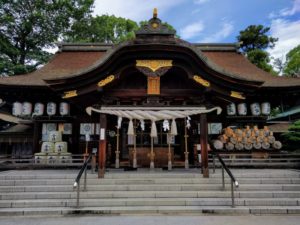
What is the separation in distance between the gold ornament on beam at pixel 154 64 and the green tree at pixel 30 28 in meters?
14.3

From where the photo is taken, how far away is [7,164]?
9852mm

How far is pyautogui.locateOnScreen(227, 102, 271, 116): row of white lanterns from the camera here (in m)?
10.4

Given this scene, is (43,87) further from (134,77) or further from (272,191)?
(272,191)

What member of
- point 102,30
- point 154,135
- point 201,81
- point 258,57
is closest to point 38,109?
point 154,135

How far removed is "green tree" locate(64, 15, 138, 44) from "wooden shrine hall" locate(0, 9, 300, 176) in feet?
36.9

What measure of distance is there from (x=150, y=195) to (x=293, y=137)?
8985mm

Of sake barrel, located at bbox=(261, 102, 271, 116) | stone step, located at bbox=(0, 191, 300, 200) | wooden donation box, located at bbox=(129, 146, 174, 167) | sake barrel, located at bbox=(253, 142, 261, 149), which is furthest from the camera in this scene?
sake barrel, located at bbox=(261, 102, 271, 116)

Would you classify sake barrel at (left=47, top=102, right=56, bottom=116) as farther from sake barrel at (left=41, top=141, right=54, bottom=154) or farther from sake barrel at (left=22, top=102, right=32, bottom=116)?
sake barrel at (left=41, top=141, right=54, bottom=154)

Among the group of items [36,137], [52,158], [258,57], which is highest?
[258,57]

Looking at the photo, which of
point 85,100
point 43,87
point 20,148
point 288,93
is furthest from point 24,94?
point 288,93

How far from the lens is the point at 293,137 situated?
11.1 metres

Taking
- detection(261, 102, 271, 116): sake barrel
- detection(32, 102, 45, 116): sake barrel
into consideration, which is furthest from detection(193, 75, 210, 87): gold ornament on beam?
detection(32, 102, 45, 116): sake barrel

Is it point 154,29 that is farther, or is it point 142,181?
point 154,29

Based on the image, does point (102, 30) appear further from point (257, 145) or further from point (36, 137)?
point (257, 145)
